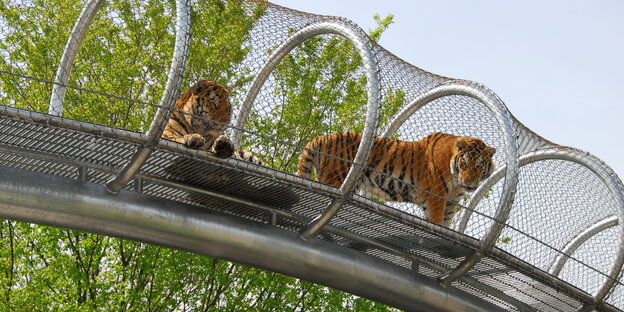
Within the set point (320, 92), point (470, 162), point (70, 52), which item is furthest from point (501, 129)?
point (320, 92)

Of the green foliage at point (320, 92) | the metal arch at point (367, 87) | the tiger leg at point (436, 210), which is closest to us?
the metal arch at point (367, 87)

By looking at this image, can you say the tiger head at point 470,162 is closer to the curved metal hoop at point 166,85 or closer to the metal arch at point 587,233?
the metal arch at point 587,233

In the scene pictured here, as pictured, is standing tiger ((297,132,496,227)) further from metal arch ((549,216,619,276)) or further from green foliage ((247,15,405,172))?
metal arch ((549,216,619,276))

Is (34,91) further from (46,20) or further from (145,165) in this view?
(145,165)

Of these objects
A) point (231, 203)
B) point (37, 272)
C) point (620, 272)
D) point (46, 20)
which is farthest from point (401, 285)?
point (37, 272)

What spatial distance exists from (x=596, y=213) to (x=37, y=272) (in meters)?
9.74

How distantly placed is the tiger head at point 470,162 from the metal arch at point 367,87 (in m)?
1.56

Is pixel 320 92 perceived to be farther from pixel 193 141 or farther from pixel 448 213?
pixel 193 141

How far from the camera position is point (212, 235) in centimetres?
711

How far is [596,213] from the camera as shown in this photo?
32.6 feet

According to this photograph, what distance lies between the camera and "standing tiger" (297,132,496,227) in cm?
805

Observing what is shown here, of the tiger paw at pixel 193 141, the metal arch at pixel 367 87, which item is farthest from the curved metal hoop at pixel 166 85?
the metal arch at pixel 367 87

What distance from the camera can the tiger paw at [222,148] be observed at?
6.24 meters

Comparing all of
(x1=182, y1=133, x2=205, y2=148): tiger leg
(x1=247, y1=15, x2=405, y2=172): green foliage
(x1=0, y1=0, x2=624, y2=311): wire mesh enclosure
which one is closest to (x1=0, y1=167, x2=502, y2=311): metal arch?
(x1=0, y1=0, x2=624, y2=311): wire mesh enclosure
